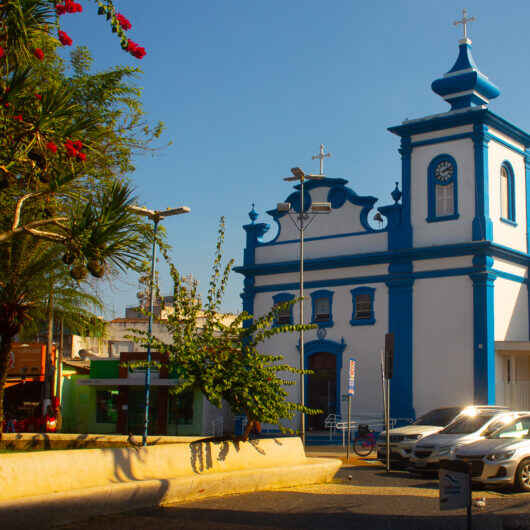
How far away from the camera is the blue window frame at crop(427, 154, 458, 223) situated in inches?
1187

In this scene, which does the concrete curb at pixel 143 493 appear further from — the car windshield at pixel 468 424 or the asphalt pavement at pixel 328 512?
the car windshield at pixel 468 424

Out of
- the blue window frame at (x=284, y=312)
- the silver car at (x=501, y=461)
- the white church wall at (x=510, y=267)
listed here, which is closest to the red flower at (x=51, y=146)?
the silver car at (x=501, y=461)

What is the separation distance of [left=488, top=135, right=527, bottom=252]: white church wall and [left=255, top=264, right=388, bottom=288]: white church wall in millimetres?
4595

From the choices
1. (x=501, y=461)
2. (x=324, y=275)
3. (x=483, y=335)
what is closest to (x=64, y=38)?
(x=501, y=461)

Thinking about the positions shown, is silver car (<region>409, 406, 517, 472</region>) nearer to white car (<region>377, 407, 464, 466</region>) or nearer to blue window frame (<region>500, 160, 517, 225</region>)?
white car (<region>377, 407, 464, 466</region>)

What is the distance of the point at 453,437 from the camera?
17469 mm

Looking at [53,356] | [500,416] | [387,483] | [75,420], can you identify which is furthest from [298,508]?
[75,420]

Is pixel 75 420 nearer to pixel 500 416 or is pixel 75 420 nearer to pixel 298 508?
pixel 500 416

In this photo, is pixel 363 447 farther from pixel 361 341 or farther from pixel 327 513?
pixel 327 513

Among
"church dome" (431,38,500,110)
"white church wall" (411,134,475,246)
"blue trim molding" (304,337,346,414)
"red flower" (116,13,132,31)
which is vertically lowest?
"blue trim molding" (304,337,346,414)

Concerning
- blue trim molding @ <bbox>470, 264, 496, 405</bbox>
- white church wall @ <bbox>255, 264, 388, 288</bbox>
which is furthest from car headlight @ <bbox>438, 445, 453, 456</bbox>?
white church wall @ <bbox>255, 264, 388, 288</bbox>

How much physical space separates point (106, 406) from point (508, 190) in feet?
69.2

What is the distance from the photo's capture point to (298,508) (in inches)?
435

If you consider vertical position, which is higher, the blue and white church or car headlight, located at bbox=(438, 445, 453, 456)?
the blue and white church
